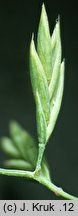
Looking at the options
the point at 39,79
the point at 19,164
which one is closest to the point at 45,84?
the point at 39,79

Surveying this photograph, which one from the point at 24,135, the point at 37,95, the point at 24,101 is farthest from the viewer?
Answer: the point at 24,101

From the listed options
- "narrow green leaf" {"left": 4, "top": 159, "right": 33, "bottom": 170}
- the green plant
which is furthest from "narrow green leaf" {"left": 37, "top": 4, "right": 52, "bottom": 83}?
"narrow green leaf" {"left": 4, "top": 159, "right": 33, "bottom": 170}

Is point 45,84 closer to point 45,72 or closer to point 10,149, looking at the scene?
point 45,72

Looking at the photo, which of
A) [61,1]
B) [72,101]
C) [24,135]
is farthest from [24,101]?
[24,135]

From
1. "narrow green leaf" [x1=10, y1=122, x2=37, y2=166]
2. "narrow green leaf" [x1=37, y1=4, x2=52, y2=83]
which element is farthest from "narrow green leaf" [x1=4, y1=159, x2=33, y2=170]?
"narrow green leaf" [x1=37, y1=4, x2=52, y2=83]

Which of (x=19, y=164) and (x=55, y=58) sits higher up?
(x=55, y=58)

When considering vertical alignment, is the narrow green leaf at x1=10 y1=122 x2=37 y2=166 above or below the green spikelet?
below

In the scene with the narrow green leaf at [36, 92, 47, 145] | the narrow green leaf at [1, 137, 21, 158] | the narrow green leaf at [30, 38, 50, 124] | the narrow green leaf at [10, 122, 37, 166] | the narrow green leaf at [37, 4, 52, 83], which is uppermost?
the narrow green leaf at [37, 4, 52, 83]

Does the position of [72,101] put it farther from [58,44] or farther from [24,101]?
[58,44]

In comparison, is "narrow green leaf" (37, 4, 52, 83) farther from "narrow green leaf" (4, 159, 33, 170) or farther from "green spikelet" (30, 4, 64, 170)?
"narrow green leaf" (4, 159, 33, 170)
